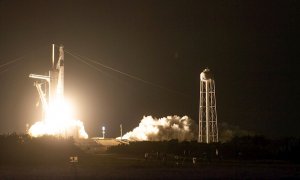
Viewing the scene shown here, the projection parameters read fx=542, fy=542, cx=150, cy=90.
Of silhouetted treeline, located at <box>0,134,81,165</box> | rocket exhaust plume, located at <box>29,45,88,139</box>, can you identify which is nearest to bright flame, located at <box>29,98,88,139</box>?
rocket exhaust plume, located at <box>29,45,88,139</box>

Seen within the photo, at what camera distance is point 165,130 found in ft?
207

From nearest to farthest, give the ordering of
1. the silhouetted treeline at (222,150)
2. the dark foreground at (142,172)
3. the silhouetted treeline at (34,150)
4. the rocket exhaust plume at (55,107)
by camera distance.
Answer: the dark foreground at (142,172) < the silhouetted treeline at (34,150) < the silhouetted treeline at (222,150) < the rocket exhaust plume at (55,107)

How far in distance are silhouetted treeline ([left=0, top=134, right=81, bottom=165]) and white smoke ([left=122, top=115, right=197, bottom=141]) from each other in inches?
998

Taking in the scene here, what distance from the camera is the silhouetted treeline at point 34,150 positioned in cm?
3241

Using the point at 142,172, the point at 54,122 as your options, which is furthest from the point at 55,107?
the point at 142,172

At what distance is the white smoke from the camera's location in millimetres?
62375

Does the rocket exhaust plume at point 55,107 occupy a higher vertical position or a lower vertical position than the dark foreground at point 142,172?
higher

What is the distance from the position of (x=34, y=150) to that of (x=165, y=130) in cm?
3035

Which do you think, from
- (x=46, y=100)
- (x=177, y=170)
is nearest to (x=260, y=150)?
(x=177, y=170)

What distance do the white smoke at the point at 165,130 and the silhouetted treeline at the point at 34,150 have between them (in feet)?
83.2

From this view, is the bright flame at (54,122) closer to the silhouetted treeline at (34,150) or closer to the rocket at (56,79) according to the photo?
the rocket at (56,79)

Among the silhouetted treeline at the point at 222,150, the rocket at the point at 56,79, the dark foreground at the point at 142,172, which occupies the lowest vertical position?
the dark foreground at the point at 142,172

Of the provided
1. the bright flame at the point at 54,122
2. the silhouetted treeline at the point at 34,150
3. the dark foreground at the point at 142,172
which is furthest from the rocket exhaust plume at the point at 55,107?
the dark foreground at the point at 142,172

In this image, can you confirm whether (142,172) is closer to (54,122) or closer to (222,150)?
(222,150)
